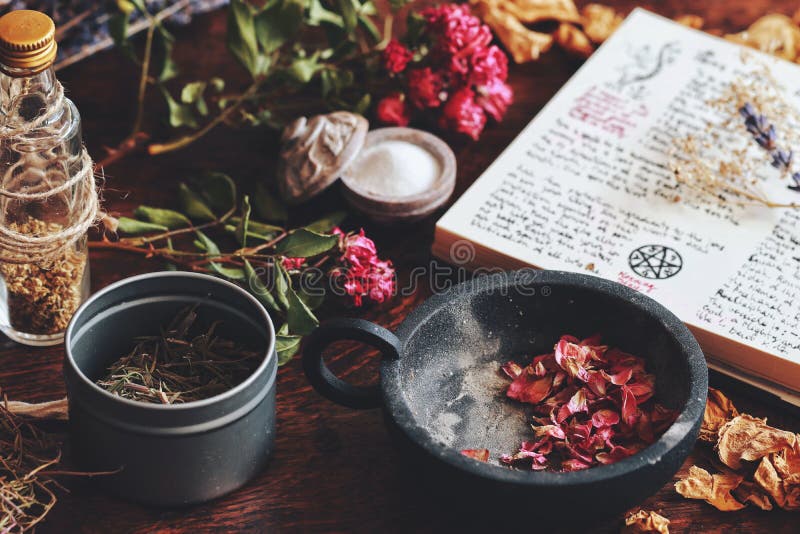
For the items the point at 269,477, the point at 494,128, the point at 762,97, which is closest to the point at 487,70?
the point at 494,128

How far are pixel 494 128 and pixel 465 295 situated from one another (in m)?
0.36

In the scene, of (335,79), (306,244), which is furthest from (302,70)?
(306,244)

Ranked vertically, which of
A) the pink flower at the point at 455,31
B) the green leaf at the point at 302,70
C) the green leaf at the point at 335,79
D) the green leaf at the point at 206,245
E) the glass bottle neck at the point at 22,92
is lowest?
the green leaf at the point at 206,245

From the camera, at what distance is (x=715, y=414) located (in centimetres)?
83

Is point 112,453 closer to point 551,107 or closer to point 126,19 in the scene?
point 126,19

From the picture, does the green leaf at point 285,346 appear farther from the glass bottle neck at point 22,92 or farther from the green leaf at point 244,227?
the glass bottle neck at point 22,92

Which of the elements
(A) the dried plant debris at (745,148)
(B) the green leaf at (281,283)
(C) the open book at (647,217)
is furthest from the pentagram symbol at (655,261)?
(B) the green leaf at (281,283)

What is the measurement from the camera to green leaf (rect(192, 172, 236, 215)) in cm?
98

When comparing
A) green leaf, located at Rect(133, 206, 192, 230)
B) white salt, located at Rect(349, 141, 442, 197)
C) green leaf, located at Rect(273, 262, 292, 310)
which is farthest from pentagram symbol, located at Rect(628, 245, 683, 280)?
green leaf, located at Rect(133, 206, 192, 230)

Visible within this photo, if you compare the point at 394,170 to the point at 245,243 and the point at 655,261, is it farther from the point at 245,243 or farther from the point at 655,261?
the point at 655,261

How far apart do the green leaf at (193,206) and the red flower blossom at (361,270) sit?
0.16 m

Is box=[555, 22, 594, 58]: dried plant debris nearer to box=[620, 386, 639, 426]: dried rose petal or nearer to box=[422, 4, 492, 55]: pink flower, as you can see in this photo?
box=[422, 4, 492, 55]: pink flower

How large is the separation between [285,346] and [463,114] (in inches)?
14.7

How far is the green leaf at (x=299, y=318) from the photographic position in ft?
2.75
